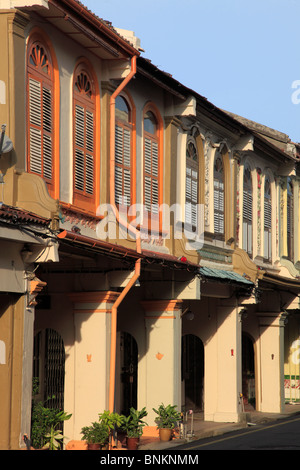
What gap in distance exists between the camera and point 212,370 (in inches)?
1030

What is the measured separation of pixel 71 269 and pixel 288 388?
20.2 metres

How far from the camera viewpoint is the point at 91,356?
720 inches

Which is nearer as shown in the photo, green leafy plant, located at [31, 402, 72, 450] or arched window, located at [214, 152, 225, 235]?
green leafy plant, located at [31, 402, 72, 450]

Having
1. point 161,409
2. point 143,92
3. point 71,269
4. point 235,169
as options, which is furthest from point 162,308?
point 235,169

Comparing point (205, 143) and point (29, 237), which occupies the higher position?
point (205, 143)

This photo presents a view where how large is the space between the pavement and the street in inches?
9.1

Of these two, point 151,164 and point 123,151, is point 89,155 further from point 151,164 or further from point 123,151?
point 151,164

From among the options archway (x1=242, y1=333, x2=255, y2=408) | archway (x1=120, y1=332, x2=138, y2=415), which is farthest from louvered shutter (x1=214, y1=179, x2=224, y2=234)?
archway (x1=242, y1=333, x2=255, y2=408)

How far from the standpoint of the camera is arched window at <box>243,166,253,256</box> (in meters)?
28.3

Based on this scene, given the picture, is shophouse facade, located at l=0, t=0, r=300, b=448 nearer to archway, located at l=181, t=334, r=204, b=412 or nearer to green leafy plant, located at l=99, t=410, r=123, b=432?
archway, located at l=181, t=334, r=204, b=412

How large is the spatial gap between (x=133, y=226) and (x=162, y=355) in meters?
3.58

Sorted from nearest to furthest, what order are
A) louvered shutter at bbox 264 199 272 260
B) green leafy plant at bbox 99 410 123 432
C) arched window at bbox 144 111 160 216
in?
green leafy plant at bbox 99 410 123 432 → arched window at bbox 144 111 160 216 → louvered shutter at bbox 264 199 272 260

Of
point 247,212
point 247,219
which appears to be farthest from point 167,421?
point 247,212

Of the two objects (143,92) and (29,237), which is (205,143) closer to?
(143,92)
